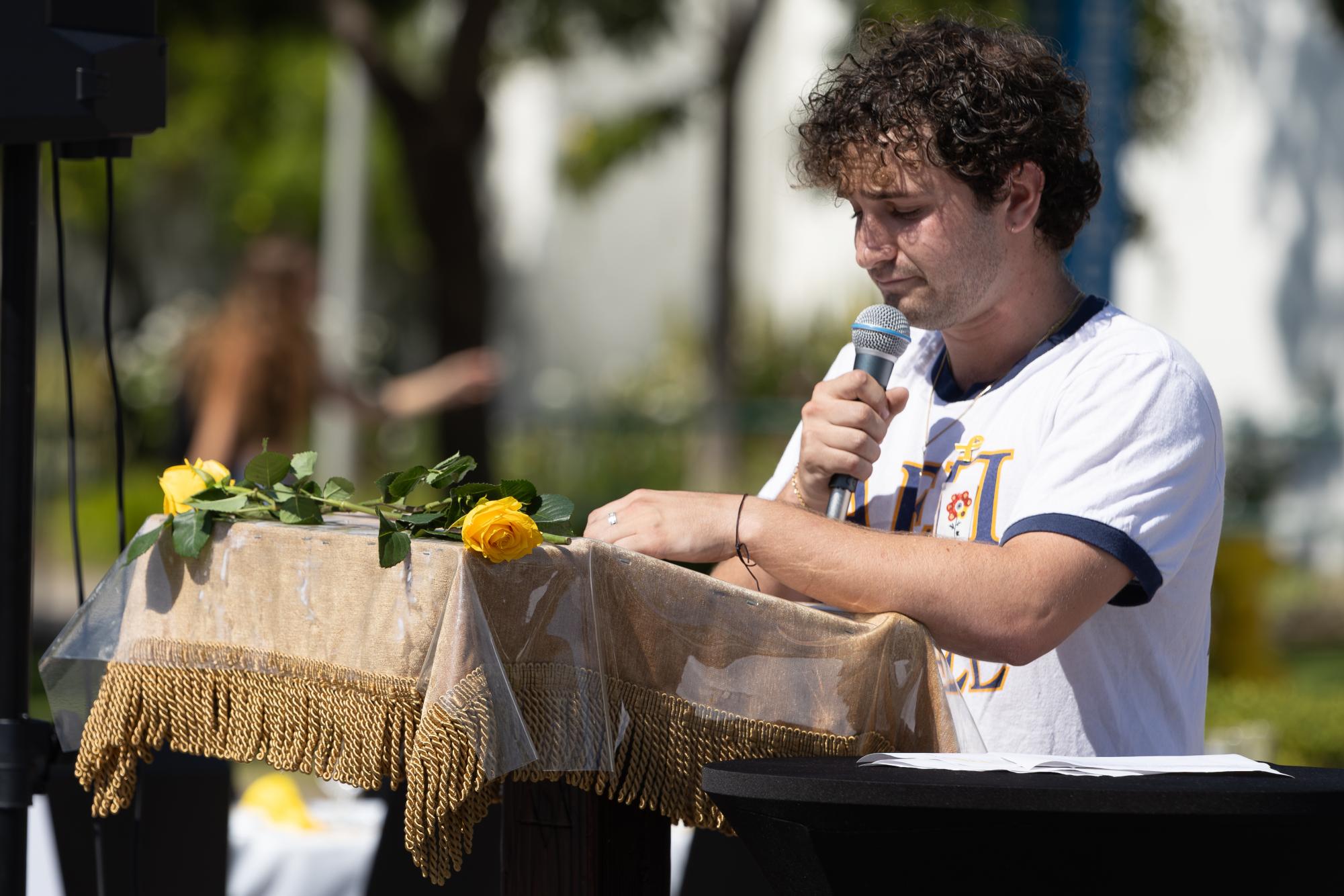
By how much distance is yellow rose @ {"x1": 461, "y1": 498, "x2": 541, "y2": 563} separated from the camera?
1695 millimetres

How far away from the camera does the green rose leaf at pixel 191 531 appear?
194 centimetres

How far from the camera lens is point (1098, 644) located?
213 cm

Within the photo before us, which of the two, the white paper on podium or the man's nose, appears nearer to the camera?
the white paper on podium

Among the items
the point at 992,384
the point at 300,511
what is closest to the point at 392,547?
the point at 300,511

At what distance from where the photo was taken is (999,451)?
7.23 ft

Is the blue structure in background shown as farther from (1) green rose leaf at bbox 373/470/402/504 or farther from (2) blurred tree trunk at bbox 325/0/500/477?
(2) blurred tree trunk at bbox 325/0/500/477

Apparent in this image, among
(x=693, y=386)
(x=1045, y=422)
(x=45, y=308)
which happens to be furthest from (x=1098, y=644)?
(x=693, y=386)

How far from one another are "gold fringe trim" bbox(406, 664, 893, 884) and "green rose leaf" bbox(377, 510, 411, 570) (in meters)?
0.15

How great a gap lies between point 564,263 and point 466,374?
55.5 ft

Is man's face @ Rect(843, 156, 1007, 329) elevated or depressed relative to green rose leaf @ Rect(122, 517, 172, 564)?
elevated

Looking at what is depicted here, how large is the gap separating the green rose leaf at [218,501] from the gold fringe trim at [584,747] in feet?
1.42

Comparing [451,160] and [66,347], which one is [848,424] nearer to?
[66,347]

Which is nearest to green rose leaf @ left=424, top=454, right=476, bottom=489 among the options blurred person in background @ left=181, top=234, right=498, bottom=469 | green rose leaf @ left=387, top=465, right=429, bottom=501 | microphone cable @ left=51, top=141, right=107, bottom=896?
green rose leaf @ left=387, top=465, right=429, bottom=501

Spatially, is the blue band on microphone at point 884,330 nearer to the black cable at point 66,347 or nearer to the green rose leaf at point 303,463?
the green rose leaf at point 303,463
